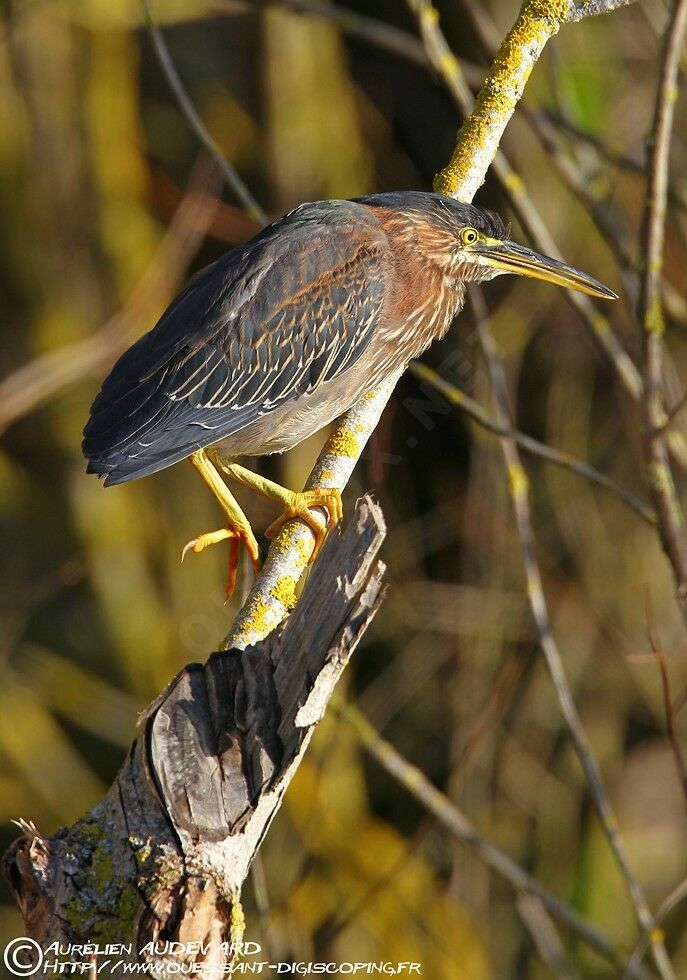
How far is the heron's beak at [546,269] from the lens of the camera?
3779mm

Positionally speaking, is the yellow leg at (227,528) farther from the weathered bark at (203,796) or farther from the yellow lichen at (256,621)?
the weathered bark at (203,796)

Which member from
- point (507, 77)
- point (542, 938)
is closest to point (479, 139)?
point (507, 77)

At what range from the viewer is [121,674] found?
7543 millimetres

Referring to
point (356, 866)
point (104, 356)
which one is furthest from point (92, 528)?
point (356, 866)

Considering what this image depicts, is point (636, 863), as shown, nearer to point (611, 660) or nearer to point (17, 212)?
point (611, 660)

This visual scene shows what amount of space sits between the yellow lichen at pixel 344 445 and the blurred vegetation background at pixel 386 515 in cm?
291

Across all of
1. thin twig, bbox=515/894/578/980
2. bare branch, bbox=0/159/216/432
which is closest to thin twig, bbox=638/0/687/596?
thin twig, bbox=515/894/578/980

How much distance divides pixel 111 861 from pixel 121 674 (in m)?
5.21

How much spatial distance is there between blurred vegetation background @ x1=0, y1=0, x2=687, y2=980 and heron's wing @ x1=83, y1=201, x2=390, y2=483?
8.42 ft

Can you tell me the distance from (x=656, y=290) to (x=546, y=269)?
453 millimetres

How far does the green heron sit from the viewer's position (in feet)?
12.2

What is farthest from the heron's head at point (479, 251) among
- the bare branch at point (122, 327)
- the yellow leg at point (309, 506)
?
the bare branch at point (122, 327)

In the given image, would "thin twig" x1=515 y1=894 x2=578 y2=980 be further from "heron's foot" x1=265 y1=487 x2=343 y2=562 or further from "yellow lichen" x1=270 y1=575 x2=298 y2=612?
"yellow lichen" x1=270 y1=575 x2=298 y2=612

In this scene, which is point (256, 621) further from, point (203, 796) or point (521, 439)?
point (521, 439)
